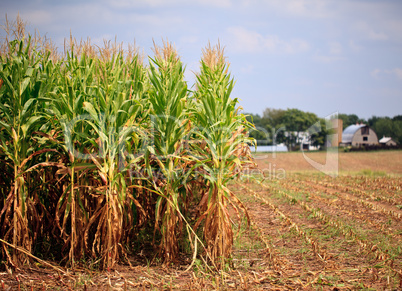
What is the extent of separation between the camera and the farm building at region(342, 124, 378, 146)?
201 feet

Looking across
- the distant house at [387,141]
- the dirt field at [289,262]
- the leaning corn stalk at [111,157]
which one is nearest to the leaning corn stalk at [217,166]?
the dirt field at [289,262]

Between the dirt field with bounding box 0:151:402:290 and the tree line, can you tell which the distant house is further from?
the dirt field with bounding box 0:151:402:290

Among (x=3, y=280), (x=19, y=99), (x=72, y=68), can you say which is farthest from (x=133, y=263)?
(x=72, y=68)

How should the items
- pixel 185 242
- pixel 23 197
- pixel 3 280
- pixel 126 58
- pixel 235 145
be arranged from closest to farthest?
1. pixel 3 280
2. pixel 23 197
3. pixel 235 145
4. pixel 185 242
5. pixel 126 58

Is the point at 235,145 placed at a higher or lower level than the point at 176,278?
higher

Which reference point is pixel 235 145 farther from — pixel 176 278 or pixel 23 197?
pixel 23 197

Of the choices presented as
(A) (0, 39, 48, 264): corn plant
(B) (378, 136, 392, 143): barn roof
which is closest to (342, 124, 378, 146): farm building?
(B) (378, 136, 392, 143): barn roof

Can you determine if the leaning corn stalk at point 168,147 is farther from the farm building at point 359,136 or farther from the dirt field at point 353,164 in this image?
the farm building at point 359,136

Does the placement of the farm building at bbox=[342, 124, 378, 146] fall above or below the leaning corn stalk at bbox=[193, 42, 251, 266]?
above

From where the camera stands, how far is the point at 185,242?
602 cm

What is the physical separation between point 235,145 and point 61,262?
3344mm

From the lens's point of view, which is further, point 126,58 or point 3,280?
point 126,58

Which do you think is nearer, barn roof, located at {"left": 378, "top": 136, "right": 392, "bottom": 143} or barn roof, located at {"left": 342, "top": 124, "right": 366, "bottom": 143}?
barn roof, located at {"left": 342, "top": 124, "right": 366, "bottom": 143}

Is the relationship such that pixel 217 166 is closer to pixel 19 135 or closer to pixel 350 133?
pixel 19 135
